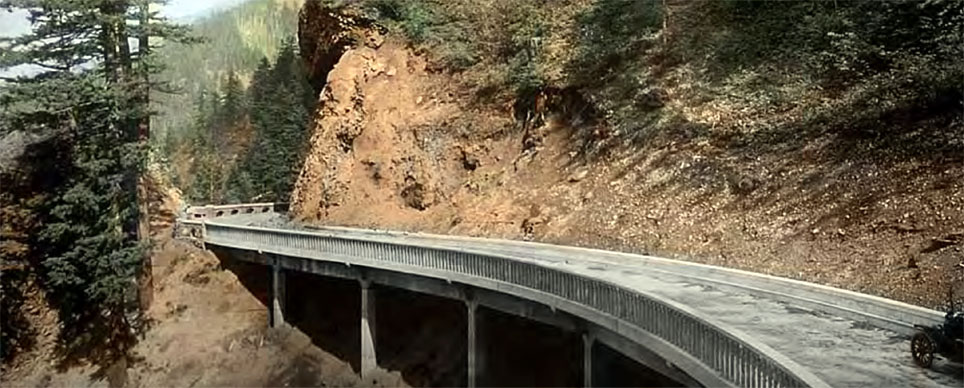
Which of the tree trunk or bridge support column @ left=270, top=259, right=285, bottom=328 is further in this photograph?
the tree trunk

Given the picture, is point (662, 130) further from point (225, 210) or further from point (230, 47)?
point (230, 47)

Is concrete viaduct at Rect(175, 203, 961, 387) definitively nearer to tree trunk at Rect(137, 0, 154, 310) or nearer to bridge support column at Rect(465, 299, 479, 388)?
bridge support column at Rect(465, 299, 479, 388)

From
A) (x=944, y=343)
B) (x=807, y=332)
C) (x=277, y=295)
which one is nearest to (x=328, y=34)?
(x=277, y=295)

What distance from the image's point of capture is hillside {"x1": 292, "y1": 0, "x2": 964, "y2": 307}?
1703 cm

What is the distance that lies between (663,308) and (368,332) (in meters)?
12.3

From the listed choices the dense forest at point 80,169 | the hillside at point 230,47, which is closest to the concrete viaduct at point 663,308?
the dense forest at point 80,169

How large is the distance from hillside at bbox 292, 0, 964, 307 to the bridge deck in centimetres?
254

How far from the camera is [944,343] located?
9922 mm

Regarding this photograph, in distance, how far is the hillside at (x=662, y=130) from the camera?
55.9 ft

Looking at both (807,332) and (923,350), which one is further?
(807,332)

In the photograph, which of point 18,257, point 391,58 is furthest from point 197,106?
point 18,257

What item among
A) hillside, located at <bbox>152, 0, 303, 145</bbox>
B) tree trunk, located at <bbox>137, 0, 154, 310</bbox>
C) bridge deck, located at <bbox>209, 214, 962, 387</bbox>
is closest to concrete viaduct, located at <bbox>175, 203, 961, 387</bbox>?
bridge deck, located at <bbox>209, 214, 962, 387</bbox>

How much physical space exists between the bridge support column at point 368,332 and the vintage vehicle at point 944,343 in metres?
14.9

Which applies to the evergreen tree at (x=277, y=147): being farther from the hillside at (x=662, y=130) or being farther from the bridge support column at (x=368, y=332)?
the bridge support column at (x=368, y=332)
